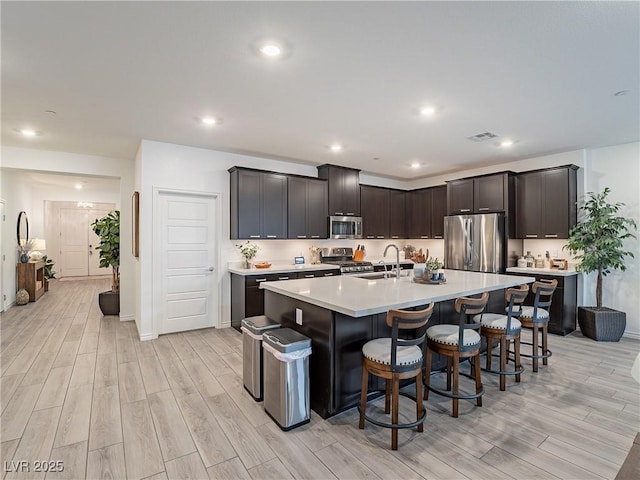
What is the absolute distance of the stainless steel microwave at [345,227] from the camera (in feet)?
20.5

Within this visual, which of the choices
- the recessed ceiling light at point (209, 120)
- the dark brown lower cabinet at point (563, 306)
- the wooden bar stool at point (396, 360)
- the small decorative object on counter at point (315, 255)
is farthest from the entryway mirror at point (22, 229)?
the dark brown lower cabinet at point (563, 306)

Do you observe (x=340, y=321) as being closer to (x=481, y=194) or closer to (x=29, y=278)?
(x=481, y=194)

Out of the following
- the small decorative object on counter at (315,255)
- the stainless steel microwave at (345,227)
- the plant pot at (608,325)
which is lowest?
the plant pot at (608,325)

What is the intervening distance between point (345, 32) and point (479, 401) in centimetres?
310

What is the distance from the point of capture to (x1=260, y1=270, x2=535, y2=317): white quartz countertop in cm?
236

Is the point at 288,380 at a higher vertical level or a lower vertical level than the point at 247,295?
lower

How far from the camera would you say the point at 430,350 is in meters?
2.84

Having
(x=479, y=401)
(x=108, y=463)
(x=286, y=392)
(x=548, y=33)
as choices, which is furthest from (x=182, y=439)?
(x=548, y=33)

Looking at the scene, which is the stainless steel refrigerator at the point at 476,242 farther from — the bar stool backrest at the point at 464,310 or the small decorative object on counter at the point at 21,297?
the small decorative object on counter at the point at 21,297

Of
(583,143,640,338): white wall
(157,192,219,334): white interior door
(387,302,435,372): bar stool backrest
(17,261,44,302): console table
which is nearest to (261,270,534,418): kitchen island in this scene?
(387,302,435,372): bar stool backrest

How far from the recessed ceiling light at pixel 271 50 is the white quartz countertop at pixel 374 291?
6.21ft

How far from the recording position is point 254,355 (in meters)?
2.91

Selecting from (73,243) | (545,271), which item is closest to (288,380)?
(545,271)

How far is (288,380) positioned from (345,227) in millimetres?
4274
